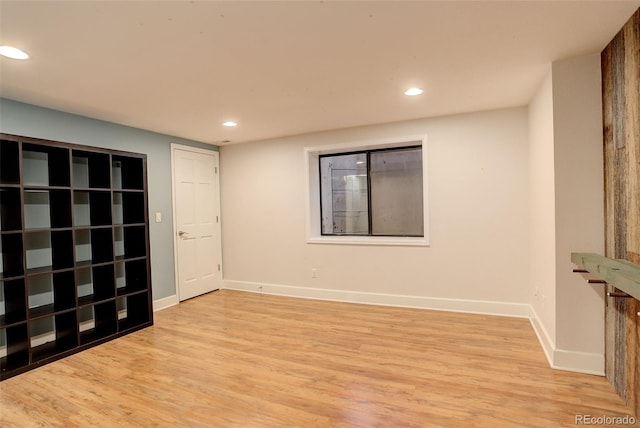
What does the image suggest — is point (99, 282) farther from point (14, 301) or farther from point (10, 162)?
point (10, 162)

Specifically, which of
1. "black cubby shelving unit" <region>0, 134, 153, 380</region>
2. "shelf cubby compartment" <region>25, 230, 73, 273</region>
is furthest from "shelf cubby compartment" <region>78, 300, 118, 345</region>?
"shelf cubby compartment" <region>25, 230, 73, 273</region>

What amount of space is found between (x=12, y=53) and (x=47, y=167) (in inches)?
54.7

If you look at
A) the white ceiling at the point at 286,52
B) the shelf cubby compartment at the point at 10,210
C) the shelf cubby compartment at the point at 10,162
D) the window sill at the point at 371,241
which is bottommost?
the window sill at the point at 371,241

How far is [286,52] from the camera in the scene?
2234 mm

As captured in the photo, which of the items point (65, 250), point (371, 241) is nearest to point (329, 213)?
point (371, 241)

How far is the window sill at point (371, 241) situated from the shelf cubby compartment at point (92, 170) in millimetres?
2558

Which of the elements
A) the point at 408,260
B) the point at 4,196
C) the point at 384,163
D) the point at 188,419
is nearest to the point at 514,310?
the point at 408,260

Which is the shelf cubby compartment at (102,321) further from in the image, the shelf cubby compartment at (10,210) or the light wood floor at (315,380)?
the shelf cubby compartment at (10,210)

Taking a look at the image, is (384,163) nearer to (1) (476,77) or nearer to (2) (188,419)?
(1) (476,77)

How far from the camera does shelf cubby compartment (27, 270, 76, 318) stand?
3.07 m

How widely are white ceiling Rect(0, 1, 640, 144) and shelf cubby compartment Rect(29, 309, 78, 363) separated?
202 cm

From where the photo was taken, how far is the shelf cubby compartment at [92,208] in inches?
136

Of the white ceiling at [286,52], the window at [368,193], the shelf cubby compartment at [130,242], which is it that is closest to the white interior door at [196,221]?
the shelf cubby compartment at [130,242]

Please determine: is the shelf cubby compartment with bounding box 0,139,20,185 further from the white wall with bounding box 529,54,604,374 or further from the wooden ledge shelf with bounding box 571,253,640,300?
the white wall with bounding box 529,54,604,374
